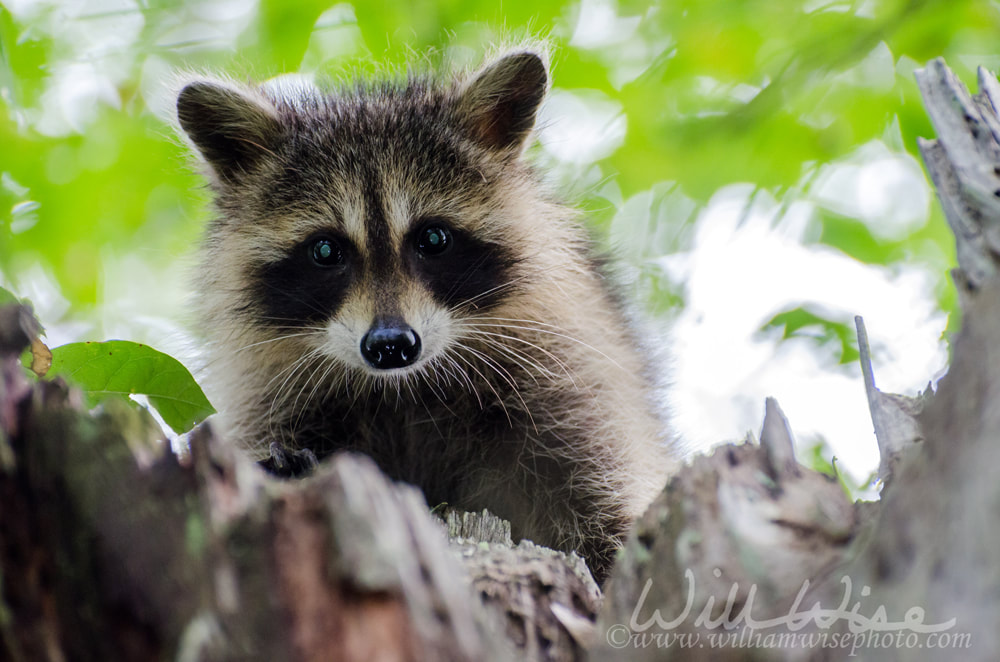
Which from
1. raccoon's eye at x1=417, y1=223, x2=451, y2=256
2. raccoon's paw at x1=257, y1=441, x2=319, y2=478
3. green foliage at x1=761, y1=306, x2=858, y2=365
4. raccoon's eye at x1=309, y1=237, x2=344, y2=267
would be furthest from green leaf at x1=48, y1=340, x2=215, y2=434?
green foliage at x1=761, y1=306, x2=858, y2=365

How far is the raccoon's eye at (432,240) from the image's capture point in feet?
9.82

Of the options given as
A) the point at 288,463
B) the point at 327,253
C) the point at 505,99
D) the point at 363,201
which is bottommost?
the point at 288,463

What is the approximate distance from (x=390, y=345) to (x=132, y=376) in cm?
90

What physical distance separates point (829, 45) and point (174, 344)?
290cm

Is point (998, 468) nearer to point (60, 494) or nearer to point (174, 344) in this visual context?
point (60, 494)

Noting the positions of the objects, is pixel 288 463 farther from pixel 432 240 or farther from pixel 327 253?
pixel 432 240

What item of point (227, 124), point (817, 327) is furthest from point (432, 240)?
point (817, 327)

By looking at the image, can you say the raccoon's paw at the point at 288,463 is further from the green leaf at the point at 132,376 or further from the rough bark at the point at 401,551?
the rough bark at the point at 401,551

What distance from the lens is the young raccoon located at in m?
2.88

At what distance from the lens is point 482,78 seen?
122 inches

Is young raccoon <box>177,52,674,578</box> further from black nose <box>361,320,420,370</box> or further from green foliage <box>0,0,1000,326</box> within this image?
green foliage <box>0,0,1000,326</box>

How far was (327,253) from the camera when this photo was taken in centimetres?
296

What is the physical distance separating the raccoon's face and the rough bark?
1.55 meters

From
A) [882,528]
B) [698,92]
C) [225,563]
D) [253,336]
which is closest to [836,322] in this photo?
[698,92]
